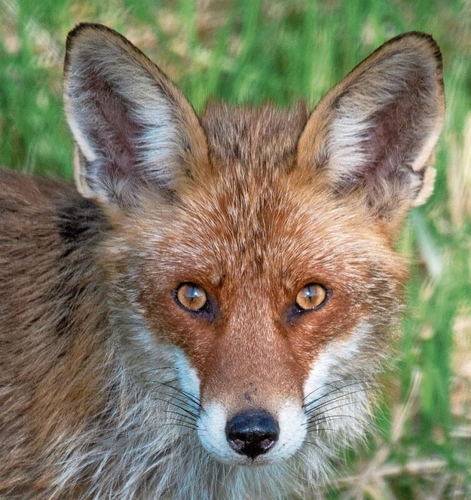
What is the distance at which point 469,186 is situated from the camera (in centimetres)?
599

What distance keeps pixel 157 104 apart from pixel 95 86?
0.79 feet

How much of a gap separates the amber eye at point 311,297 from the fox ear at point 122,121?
63cm

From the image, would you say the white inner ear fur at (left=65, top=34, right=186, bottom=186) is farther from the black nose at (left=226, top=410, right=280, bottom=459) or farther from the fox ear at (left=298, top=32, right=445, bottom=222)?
the black nose at (left=226, top=410, right=280, bottom=459)

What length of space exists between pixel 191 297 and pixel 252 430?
0.57 metres

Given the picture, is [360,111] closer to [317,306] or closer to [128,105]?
[317,306]

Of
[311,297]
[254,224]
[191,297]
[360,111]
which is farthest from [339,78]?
[191,297]

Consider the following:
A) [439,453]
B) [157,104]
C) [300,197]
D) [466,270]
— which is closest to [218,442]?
[300,197]

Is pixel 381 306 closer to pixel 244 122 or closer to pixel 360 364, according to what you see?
pixel 360 364

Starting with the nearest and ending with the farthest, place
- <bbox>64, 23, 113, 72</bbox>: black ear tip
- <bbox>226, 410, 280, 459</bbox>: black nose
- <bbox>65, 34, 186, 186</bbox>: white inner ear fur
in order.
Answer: <bbox>226, 410, 280, 459</bbox>: black nose, <bbox>64, 23, 113, 72</bbox>: black ear tip, <bbox>65, 34, 186, 186</bbox>: white inner ear fur

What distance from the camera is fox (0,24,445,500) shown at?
3.57m

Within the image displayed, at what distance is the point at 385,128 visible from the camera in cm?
392

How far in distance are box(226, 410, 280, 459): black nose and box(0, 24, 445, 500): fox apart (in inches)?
0.6

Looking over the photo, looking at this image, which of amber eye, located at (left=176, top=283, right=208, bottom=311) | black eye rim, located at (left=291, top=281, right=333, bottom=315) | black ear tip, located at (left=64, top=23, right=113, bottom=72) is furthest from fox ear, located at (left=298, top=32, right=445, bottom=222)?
black ear tip, located at (left=64, top=23, right=113, bottom=72)

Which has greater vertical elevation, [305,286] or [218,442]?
[305,286]
